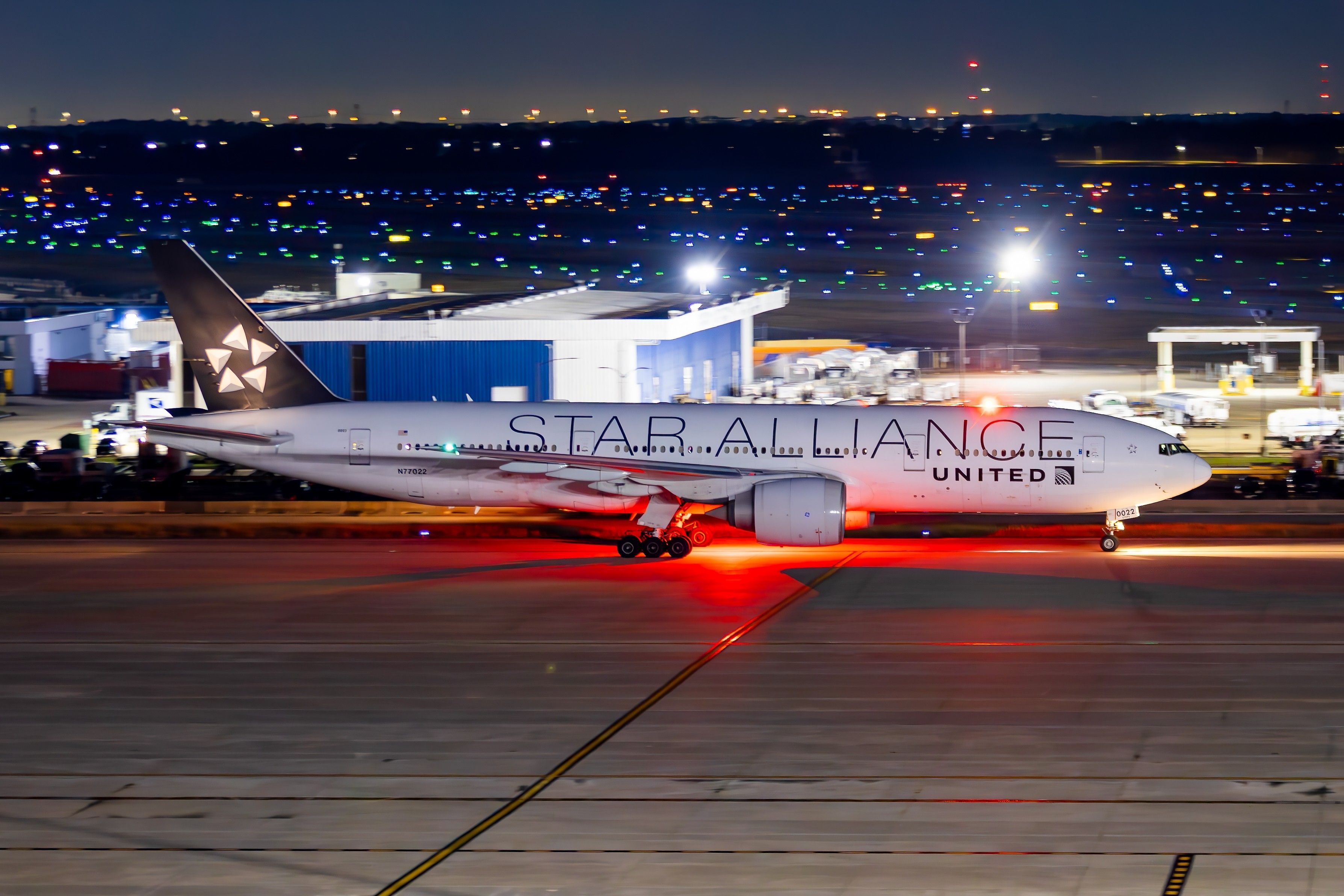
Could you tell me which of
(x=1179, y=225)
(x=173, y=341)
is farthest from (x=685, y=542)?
(x=1179, y=225)

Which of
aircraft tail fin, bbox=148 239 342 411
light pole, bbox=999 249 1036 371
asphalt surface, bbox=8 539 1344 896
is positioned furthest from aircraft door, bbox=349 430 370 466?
light pole, bbox=999 249 1036 371

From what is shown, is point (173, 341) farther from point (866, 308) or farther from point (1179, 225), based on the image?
point (1179, 225)

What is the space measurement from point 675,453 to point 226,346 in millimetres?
12078

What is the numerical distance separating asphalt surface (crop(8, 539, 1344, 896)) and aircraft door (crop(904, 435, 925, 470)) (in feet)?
7.94

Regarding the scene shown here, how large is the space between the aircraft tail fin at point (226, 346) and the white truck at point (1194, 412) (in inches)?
1509

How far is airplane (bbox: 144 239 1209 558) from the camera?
34.3 meters

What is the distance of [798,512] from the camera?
3244cm

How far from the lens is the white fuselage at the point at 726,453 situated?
3434cm

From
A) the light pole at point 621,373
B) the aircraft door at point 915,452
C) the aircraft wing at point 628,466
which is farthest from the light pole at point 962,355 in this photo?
the aircraft wing at point 628,466

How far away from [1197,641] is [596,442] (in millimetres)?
15513

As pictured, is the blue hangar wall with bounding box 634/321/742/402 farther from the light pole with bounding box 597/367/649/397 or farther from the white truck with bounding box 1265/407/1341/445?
the white truck with bounding box 1265/407/1341/445

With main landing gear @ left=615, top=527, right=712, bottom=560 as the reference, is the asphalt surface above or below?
below

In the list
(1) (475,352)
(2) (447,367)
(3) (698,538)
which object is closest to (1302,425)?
(3) (698,538)

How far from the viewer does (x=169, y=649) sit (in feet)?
83.5
